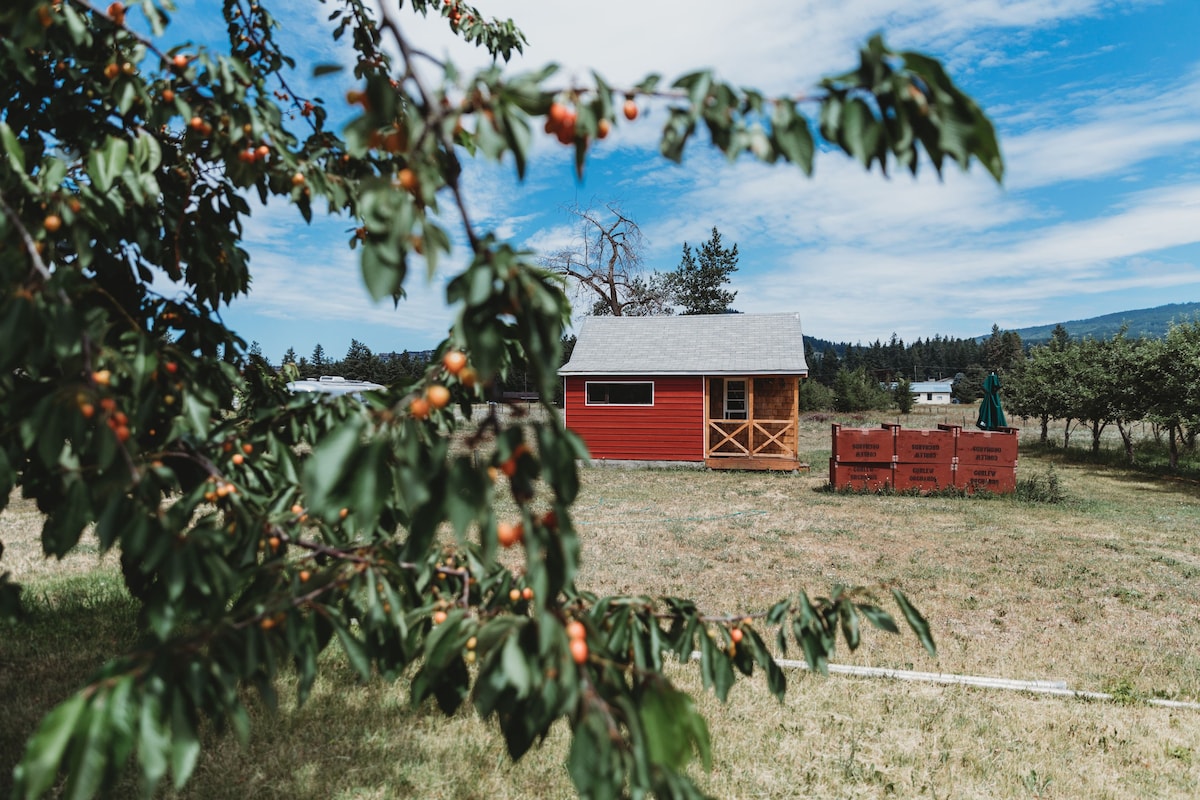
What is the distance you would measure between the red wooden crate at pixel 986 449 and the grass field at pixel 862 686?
7.51ft

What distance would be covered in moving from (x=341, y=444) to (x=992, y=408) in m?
14.8

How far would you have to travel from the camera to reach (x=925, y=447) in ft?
39.8

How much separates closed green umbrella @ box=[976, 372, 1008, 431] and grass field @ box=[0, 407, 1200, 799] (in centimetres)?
395

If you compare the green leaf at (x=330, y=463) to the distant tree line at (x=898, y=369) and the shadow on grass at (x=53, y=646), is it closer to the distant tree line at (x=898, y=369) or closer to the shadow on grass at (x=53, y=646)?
the shadow on grass at (x=53, y=646)

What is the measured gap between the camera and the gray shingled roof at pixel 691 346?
54.8ft

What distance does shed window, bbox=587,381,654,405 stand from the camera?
1727 centimetres

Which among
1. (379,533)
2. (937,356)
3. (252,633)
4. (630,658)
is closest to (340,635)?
(252,633)

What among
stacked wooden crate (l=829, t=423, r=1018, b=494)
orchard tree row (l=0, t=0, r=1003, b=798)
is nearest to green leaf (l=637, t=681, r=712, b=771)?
orchard tree row (l=0, t=0, r=1003, b=798)

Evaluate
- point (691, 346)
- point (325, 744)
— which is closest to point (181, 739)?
point (325, 744)

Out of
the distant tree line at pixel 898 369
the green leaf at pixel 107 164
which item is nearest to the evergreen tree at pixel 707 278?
the distant tree line at pixel 898 369

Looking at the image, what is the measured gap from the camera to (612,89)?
1.29 metres

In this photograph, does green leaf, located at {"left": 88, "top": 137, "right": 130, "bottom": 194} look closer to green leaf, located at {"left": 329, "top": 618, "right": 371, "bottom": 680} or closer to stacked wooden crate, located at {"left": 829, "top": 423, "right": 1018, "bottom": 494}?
green leaf, located at {"left": 329, "top": 618, "right": 371, "bottom": 680}

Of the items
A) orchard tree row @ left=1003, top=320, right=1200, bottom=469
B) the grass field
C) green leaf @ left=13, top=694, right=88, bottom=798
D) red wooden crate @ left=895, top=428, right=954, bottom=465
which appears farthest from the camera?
orchard tree row @ left=1003, top=320, right=1200, bottom=469

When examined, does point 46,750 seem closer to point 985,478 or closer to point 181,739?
point 181,739
